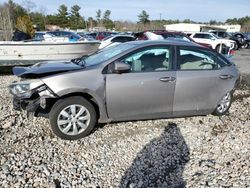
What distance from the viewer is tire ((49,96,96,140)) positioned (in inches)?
176

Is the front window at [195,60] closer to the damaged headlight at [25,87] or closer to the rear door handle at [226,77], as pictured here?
the rear door handle at [226,77]

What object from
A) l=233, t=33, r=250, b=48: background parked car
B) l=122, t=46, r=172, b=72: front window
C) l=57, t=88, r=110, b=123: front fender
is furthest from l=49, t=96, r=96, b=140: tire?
l=233, t=33, r=250, b=48: background parked car

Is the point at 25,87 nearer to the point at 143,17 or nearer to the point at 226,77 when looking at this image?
the point at 226,77

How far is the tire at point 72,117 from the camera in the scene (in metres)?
4.47

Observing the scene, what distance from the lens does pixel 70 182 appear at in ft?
11.5

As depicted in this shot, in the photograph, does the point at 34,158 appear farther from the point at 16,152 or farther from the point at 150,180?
the point at 150,180

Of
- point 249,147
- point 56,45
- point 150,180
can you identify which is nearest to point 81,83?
point 150,180

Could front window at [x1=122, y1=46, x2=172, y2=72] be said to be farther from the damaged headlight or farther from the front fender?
the damaged headlight

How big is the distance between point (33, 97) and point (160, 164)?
2.22 metres

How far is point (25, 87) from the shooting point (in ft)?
14.8

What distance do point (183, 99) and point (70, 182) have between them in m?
2.56

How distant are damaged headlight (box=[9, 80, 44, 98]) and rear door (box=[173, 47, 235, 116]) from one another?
2.36 meters

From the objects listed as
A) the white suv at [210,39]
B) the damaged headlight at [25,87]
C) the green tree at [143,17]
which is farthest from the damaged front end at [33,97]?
the green tree at [143,17]

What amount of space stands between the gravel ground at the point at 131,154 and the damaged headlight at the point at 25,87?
735mm
